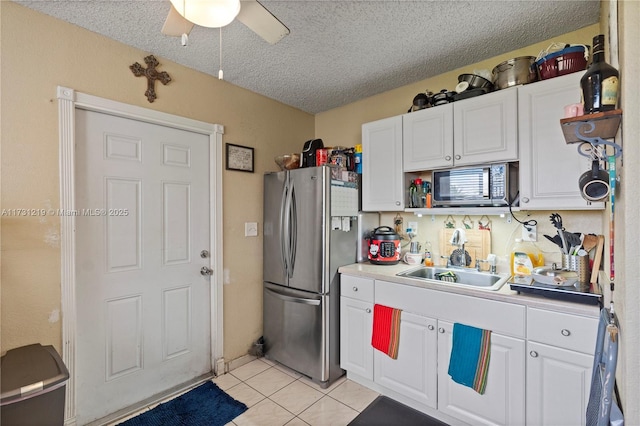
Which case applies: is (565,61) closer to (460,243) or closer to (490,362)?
(460,243)

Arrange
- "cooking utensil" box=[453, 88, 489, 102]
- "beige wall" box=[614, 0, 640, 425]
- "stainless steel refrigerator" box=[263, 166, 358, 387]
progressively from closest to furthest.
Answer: "beige wall" box=[614, 0, 640, 425] → "cooking utensil" box=[453, 88, 489, 102] → "stainless steel refrigerator" box=[263, 166, 358, 387]

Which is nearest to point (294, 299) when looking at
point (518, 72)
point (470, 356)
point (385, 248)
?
point (385, 248)

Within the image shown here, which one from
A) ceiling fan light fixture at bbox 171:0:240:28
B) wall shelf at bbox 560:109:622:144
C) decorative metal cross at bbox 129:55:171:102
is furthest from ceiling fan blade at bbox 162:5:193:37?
wall shelf at bbox 560:109:622:144

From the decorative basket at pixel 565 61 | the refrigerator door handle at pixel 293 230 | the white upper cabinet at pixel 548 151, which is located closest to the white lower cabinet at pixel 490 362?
the refrigerator door handle at pixel 293 230

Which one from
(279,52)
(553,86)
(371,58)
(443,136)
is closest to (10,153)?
(279,52)

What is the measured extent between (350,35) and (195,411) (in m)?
2.77

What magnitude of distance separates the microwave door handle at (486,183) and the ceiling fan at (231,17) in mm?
1533

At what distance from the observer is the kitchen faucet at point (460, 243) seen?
2342 millimetres

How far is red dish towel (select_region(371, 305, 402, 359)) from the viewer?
2.10 meters

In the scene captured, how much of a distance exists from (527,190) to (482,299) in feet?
2.40

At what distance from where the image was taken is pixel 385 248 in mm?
2541

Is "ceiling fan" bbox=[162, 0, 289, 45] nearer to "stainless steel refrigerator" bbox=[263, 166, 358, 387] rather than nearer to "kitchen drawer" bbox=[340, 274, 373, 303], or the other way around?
"stainless steel refrigerator" bbox=[263, 166, 358, 387]

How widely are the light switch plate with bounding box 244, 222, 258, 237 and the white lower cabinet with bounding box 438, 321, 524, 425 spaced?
1768mm

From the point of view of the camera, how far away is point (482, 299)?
1.75 m
